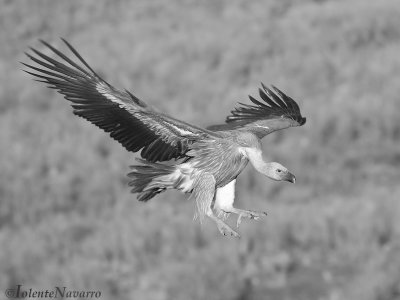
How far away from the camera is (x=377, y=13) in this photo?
18.5 meters

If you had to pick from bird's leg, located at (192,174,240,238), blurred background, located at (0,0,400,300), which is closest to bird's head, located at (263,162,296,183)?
bird's leg, located at (192,174,240,238)

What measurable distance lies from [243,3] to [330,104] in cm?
389

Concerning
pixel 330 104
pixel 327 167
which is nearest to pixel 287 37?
pixel 330 104

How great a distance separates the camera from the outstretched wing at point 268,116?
788 cm

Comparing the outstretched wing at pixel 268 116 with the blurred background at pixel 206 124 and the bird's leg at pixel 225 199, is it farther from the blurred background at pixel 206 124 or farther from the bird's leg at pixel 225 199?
the blurred background at pixel 206 124

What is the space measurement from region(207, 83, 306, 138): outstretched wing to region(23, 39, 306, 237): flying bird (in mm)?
217

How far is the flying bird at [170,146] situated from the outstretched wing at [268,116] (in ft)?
0.71

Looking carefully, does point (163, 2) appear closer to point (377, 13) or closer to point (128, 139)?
point (377, 13)

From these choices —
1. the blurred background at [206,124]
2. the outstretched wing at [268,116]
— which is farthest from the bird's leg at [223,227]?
the blurred background at [206,124]

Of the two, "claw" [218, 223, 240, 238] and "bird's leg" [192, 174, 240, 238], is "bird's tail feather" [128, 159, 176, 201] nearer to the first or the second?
"bird's leg" [192, 174, 240, 238]

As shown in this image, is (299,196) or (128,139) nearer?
(128,139)

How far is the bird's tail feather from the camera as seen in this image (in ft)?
24.4

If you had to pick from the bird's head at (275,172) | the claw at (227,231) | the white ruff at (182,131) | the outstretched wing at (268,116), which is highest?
the outstretched wing at (268,116)

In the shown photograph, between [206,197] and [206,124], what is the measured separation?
9900 millimetres
